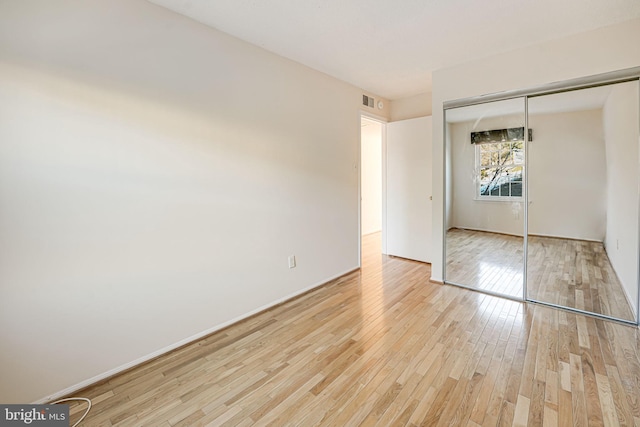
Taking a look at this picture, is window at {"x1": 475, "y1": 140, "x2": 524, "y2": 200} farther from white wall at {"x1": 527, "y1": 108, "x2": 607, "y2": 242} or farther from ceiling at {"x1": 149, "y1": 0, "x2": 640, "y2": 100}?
ceiling at {"x1": 149, "y1": 0, "x2": 640, "y2": 100}

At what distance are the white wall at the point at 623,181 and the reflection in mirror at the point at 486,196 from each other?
2.17 ft

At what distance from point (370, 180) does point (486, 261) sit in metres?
4.05

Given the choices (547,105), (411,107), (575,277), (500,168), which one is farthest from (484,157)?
(411,107)

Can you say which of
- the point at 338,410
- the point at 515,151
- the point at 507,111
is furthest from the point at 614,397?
the point at 507,111

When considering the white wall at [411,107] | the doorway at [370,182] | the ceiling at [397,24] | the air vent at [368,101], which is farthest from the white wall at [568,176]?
the doorway at [370,182]

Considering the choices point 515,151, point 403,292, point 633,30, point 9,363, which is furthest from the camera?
point 403,292

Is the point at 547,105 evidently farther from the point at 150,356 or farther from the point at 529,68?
the point at 150,356

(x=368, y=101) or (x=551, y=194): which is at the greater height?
(x=368, y=101)

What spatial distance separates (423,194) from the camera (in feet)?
14.2

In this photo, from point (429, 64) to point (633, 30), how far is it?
1598 millimetres

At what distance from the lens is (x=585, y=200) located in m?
2.77

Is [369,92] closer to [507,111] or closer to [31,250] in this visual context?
[507,111]

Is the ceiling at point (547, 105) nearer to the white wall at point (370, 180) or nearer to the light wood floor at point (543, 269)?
the light wood floor at point (543, 269)

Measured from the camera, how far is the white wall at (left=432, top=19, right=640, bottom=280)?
241 cm
